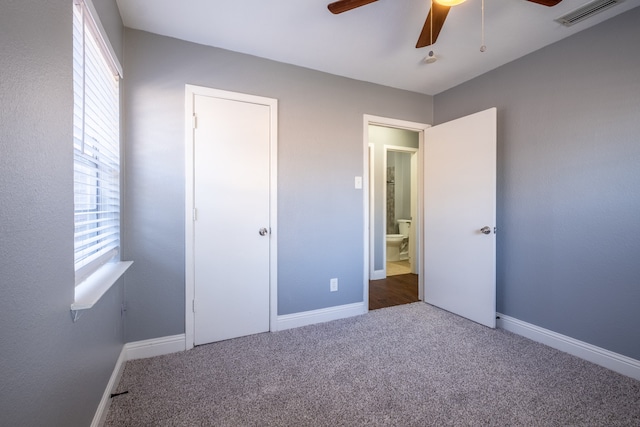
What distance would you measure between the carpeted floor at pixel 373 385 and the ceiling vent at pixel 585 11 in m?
2.41

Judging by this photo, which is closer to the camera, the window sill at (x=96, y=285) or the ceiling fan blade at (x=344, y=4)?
the window sill at (x=96, y=285)

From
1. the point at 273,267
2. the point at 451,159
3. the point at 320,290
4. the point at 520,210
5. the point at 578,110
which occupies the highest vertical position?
the point at 578,110

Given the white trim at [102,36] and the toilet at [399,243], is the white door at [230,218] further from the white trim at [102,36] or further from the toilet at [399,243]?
the toilet at [399,243]

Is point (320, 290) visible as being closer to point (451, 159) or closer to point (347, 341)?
point (347, 341)

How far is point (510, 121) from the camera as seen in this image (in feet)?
8.29

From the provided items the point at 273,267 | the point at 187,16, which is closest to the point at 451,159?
the point at 273,267

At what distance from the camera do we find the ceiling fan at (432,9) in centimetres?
143

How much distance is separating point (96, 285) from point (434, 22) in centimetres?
233

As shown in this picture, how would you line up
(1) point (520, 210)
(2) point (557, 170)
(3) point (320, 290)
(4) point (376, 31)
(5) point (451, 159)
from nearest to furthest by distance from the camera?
(4) point (376, 31), (2) point (557, 170), (1) point (520, 210), (3) point (320, 290), (5) point (451, 159)

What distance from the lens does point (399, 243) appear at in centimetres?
547

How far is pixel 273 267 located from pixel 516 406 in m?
1.87

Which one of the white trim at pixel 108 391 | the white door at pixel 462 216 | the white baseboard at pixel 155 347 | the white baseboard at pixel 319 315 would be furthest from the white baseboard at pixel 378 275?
the white trim at pixel 108 391

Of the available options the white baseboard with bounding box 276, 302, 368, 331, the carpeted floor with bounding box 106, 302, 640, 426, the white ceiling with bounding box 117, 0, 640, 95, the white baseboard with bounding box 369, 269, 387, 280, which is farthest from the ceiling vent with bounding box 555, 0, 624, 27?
the white baseboard with bounding box 369, 269, 387, 280

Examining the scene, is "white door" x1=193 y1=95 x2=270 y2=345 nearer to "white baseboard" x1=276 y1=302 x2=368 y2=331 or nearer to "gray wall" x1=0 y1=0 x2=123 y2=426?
"white baseboard" x1=276 y1=302 x2=368 y2=331
